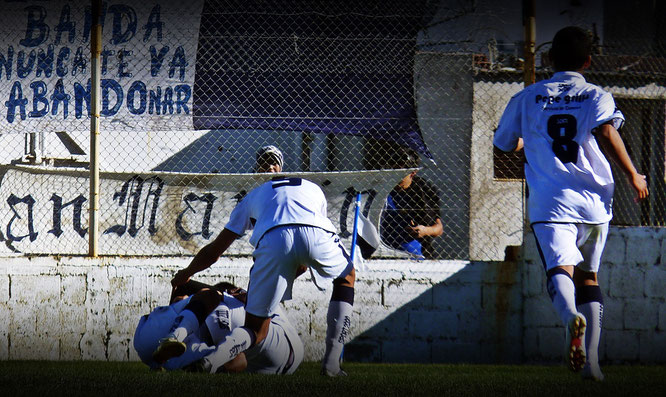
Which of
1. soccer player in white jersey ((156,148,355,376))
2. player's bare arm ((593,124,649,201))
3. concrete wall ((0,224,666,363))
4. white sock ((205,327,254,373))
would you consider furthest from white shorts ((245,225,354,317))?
concrete wall ((0,224,666,363))

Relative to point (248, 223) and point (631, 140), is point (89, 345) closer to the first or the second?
point (248, 223)

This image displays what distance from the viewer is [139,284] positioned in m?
7.33

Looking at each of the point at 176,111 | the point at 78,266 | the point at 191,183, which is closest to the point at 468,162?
the point at 191,183

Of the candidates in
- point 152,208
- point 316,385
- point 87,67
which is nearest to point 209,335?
point 316,385

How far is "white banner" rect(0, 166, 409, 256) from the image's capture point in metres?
8.52

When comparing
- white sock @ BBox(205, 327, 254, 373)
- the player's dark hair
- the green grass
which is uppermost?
the player's dark hair

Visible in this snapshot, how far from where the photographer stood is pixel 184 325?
550cm

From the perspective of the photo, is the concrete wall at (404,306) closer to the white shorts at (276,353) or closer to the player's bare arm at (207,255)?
the white shorts at (276,353)

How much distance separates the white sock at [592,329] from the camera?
4.89 m

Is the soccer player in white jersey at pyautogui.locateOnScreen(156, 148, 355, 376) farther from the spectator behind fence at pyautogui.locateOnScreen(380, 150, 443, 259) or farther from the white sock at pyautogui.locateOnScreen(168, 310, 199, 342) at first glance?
the spectator behind fence at pyautogui.locateOnScreen(380, 150, 443, 259)

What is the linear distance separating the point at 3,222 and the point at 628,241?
19.1 ft

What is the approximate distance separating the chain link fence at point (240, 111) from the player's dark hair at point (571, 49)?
2769mm

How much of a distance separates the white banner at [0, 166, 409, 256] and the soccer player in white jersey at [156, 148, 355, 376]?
9.68 feet

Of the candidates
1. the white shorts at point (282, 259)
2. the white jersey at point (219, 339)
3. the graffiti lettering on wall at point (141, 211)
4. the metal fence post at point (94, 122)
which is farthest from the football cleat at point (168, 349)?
the graffiti lettering on wall at point (141, 211)
